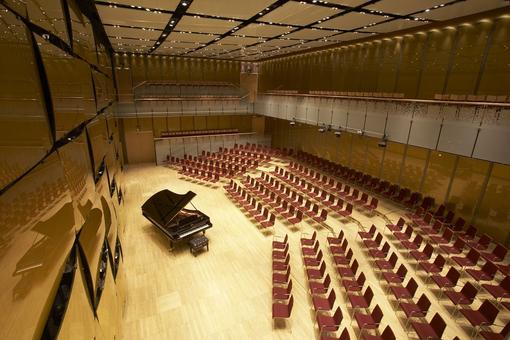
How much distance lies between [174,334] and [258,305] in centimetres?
192

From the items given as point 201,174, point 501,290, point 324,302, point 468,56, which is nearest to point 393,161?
point 468,56

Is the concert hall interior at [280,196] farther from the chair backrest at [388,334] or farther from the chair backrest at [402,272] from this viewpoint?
the chair backrest at [388,334]

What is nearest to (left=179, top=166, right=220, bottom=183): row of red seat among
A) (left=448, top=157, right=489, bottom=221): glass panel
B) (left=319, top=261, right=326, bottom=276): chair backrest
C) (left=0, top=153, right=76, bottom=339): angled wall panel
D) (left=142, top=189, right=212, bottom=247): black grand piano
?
(left=142, top=189, right=212, bottom=247): black grand piano

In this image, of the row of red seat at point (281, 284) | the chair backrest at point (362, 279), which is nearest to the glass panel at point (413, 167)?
the chair backrest at point (362, 279)

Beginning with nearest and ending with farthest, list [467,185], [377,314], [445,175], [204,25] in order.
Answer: [377,314], [204,25], [467,185], [445,175]

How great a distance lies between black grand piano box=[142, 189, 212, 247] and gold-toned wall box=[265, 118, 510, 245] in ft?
28.2

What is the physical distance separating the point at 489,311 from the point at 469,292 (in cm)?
54

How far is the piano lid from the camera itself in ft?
27.2

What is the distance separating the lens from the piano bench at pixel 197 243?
793 centimetres

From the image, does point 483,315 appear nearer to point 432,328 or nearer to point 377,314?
point 432,328

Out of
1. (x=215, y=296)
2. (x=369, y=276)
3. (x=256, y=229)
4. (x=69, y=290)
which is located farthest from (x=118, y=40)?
(x=369, y=276)

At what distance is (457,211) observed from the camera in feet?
30.7

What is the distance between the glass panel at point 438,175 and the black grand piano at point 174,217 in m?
8.67

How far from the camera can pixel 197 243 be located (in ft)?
26.3
